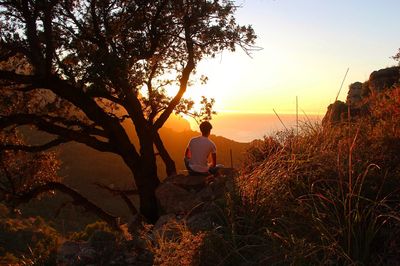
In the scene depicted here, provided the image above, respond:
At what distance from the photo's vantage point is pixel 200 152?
12.9 meters

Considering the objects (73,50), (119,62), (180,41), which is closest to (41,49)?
(73,50)

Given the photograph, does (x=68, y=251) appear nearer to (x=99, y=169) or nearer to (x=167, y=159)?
(x=167, y=159)

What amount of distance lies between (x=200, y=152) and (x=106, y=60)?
3589 millimetres

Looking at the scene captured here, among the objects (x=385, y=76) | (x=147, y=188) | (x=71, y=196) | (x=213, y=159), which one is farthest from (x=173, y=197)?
(x=385, y=76)

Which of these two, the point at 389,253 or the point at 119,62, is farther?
the point at 119,62

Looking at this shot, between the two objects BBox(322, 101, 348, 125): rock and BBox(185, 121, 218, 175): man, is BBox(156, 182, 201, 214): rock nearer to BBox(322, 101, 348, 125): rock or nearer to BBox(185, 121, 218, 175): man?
BBox(185, 121, 218, 175): man

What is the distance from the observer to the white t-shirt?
42.5 feet

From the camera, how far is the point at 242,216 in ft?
21.1

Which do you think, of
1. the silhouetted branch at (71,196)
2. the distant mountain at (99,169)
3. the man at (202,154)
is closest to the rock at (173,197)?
the man at (202,154)

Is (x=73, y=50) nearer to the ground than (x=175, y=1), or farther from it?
nearer to the ground

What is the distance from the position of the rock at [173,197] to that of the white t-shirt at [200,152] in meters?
0.84

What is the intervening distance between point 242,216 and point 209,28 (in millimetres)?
11876

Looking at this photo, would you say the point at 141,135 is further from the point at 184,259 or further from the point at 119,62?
the point at 184,259

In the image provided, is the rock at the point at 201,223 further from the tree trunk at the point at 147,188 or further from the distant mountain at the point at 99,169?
the distant mountain at the point at 99,169
